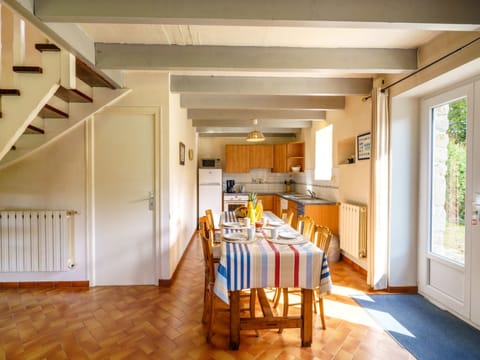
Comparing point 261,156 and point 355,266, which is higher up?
point 261,156

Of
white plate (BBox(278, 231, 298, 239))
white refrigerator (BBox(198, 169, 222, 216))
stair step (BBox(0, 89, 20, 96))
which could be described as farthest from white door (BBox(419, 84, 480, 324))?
white refrigerator (BBox(198, 169, 222, 216))

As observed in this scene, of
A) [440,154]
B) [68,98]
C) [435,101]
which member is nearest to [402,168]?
[440,154]

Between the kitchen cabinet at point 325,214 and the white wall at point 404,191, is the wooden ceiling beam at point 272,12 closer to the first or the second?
the white wall at point 404,191

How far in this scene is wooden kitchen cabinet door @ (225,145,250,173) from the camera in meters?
6.79

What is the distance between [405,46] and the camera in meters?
2.47

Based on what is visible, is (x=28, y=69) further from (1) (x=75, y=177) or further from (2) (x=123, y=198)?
(2) (x=123, y=198)

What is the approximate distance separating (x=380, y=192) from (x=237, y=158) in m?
4.23

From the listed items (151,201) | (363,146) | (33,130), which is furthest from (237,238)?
(33,130)

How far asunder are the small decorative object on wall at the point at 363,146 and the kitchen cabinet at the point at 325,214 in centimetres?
96

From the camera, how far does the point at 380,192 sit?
298 centimetres

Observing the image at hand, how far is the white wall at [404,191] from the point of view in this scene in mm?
2943

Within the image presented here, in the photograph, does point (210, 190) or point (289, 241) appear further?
point (210, 190)

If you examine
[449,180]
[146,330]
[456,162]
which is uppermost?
[456,162]

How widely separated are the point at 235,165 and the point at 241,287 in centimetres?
507
